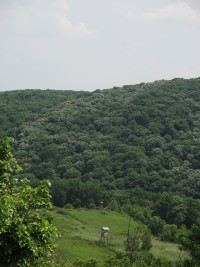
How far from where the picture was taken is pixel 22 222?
12.8 metres

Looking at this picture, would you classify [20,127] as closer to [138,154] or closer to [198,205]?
[138,154]

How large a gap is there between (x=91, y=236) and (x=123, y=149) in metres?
54.2

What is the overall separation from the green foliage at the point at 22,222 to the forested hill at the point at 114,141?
2799 inches

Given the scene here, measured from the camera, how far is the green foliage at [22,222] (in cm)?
1191

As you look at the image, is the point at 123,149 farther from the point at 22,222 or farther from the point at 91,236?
the point at 22,222

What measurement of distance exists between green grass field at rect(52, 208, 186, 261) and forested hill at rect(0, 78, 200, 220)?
56.2ft

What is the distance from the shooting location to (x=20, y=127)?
12756cm

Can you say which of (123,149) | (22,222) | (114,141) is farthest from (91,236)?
(114,141)

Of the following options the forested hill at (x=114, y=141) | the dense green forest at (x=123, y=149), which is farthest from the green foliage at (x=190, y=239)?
the forested hill at (x=114, y=141)

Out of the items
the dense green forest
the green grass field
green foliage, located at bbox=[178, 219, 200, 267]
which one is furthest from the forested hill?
green foliage, located at bbox=[178, 219, 200, 267]

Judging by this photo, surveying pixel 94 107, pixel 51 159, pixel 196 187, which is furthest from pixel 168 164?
pixel 94 107

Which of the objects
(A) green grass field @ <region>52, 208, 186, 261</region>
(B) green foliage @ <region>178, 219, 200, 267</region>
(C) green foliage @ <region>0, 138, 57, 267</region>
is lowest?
(A) green grass field @ <region>52, 208, 186, 261</region>

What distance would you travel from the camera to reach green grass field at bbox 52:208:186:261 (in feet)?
157

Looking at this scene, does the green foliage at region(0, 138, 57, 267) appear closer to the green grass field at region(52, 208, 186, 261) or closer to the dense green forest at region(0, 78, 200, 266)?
the green grass field at region(52, 208, 186, 261)
